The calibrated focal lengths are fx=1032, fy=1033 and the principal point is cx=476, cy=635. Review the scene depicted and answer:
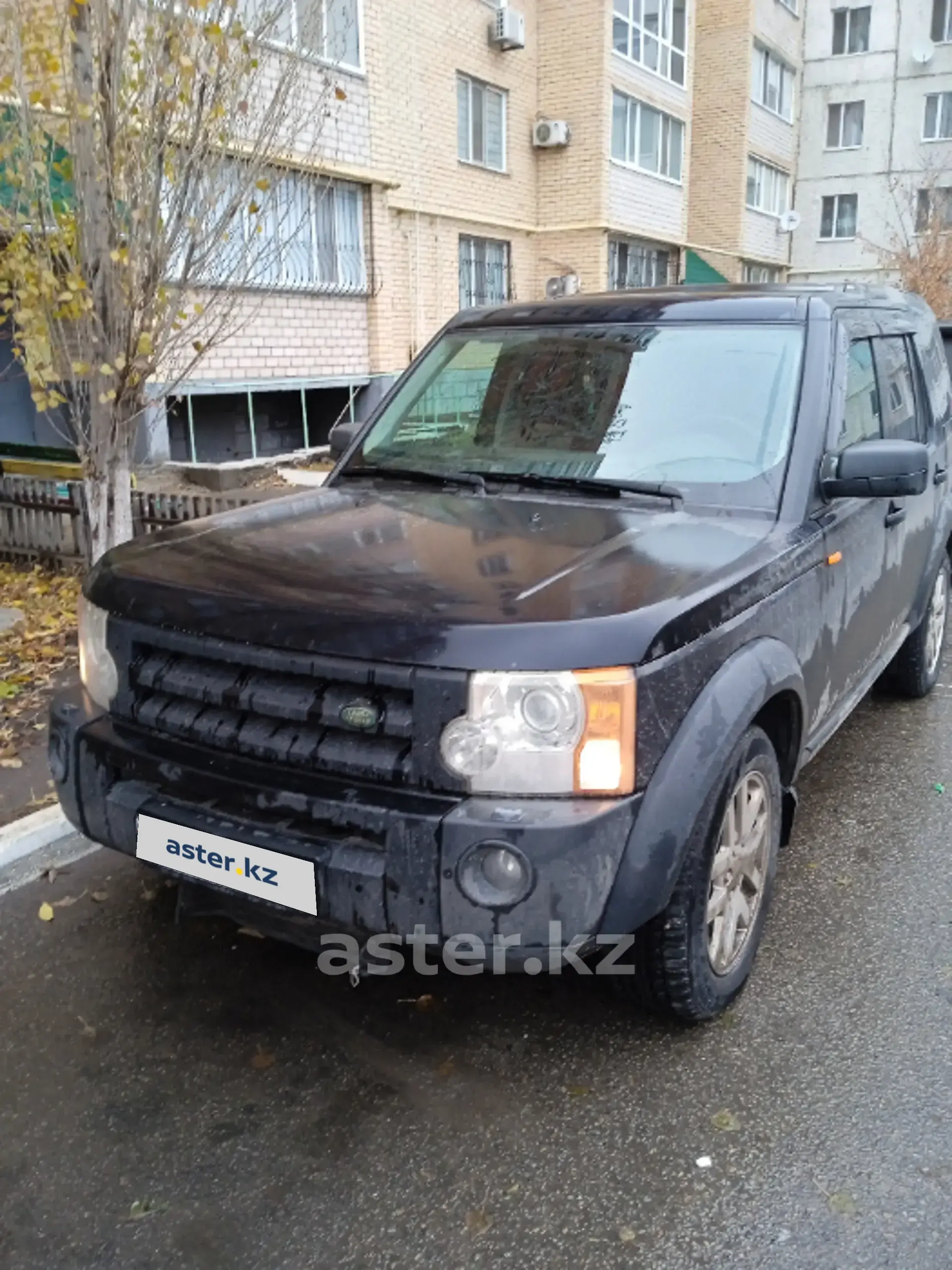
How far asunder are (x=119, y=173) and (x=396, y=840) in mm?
4071

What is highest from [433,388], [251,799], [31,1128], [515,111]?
[515,111]

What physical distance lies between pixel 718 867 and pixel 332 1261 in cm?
125

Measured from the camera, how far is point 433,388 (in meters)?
3.88

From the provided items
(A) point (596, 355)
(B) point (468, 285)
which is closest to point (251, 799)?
(A) point (596, 355)

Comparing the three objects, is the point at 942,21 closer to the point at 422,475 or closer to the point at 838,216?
the point at 838,216

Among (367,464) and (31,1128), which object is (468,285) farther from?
(31,1128)

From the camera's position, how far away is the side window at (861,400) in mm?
3396

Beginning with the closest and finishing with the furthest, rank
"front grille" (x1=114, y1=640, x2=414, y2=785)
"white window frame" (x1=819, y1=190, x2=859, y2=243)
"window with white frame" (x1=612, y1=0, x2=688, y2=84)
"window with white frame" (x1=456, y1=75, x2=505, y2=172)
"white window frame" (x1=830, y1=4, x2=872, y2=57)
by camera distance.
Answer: "front grille" (x1=114, y1=640, x2=414, y2=785) → "window with white frame" (x1=456, y1=75, x2=505, y2=172) → "window with white frame" (x1=612, y1=0, x2=688, y2=84) → "white window frame" (x1=830, y1=4, x2=872, y2=57) → "white window frame" (x1=819, y1=190, x2=859, y2=243)

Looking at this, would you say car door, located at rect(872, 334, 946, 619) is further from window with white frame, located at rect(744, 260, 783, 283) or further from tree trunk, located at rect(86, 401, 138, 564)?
window with white frame, located at rect(744, 260, 783, 283)

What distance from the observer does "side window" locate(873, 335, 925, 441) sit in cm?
392

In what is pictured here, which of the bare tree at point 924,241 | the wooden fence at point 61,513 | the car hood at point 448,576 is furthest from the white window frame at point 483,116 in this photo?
the car hood at point 448,576

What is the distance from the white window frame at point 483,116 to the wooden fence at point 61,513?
1122cm

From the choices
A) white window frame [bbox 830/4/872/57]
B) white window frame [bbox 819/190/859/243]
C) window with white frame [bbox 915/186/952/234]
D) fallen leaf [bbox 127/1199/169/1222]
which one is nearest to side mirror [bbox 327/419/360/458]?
fallen leaf [bbox 127/1199/169/1222]

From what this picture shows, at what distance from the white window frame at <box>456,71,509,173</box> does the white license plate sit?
16.1 m
